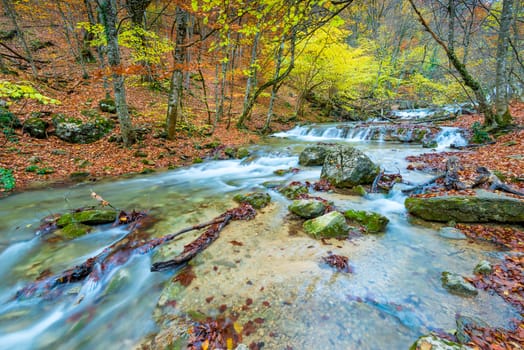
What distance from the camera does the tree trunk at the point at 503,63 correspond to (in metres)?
7.57

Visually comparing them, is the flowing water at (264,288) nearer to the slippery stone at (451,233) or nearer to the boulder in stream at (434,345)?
the slippery stone at (451,233)

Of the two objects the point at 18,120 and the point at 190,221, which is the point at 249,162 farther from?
the point at 18,120

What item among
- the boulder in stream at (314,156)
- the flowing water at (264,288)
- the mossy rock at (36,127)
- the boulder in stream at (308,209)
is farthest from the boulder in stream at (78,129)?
the boulder in stream at (308,209)

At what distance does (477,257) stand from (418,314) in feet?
5.10

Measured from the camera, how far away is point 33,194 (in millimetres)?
5707

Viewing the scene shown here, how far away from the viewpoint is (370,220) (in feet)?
13.3

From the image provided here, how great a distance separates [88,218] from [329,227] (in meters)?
4.49

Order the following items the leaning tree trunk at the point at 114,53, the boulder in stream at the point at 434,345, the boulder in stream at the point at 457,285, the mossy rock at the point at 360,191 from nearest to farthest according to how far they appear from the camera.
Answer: the boulder in stream at the point at 434,345 < the boulder in stream at the point at 457,285 < the mossy rock at the point at 360,191 < the leaning tree trunk at the point at 114,53

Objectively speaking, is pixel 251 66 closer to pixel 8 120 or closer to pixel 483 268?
pixel 8 120

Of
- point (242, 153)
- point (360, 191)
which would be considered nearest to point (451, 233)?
point (360, 191)

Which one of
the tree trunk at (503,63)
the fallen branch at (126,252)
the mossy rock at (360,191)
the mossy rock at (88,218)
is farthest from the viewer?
the tree trunk at (503,63)

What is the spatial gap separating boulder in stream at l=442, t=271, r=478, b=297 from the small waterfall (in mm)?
9437

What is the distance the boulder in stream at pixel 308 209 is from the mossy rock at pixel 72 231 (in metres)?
3.90

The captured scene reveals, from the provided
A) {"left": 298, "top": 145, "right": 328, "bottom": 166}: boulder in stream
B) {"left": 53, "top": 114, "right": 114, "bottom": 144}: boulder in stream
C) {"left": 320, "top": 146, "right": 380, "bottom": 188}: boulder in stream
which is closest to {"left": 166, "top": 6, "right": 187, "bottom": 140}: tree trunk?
{"left": 53, "top": 114, "right": 114, "bottom": 144}: boulder in stream
